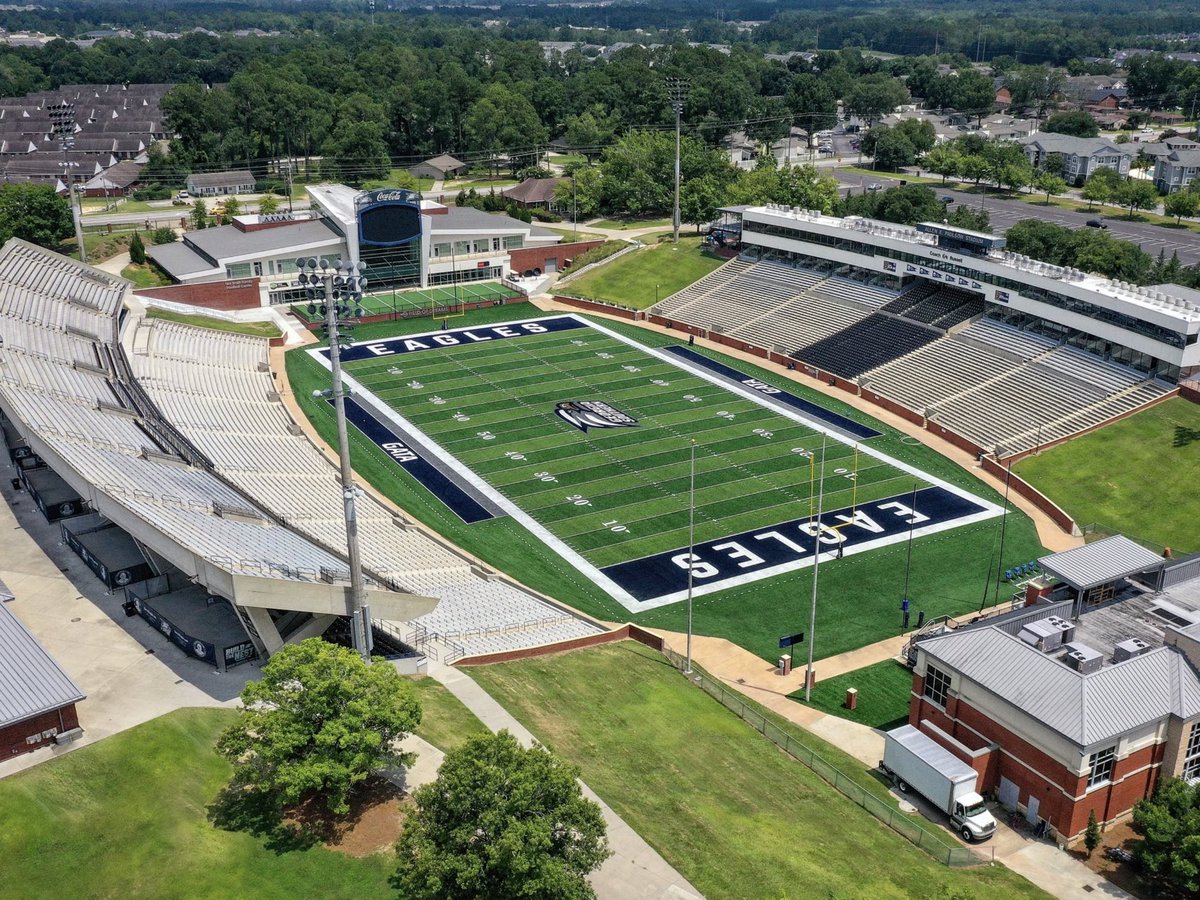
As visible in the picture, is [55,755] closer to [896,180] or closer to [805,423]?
[805,423]

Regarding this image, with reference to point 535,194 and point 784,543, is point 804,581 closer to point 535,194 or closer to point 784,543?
point 784,543

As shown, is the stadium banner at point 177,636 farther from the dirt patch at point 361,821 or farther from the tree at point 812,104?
the tree at point 812,104

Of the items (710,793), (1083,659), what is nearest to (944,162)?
(1083,659)

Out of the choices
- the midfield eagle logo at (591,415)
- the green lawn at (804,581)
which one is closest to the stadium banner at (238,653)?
the green lawn at (804,581)

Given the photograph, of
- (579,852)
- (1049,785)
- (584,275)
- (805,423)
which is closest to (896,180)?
(584,275)

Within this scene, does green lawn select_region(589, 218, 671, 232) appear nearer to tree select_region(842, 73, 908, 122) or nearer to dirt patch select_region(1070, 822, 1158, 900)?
tree select_region(842, 73, 908, 122)
